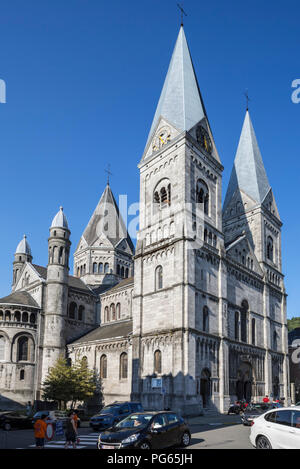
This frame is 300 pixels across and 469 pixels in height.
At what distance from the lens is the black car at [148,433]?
14.8m

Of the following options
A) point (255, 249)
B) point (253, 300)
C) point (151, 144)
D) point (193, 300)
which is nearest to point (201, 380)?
point (193, 300)

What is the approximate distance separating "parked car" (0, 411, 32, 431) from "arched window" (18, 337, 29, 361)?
18.9m

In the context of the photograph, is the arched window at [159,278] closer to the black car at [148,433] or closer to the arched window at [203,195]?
the arched window at [203,195]

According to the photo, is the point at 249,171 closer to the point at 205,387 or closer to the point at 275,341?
the point at 275,341

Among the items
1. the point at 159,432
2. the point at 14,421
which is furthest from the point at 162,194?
the point at 159,432

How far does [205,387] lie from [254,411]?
11.0 metres

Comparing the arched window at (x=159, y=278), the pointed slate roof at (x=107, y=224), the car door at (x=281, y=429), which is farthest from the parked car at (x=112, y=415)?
the pointed slate roof at (x=107, y=224)

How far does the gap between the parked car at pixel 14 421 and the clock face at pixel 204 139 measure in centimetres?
2941

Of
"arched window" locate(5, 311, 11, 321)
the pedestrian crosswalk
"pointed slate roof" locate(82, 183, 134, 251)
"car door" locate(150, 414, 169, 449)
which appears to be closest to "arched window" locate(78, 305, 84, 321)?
"arched window" locate(5, 311, 11, 321)

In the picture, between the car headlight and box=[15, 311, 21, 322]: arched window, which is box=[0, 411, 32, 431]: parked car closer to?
the car headlight

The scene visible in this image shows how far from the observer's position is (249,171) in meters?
56.9

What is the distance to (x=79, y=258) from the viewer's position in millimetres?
67688

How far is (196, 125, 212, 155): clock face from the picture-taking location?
4434cm
